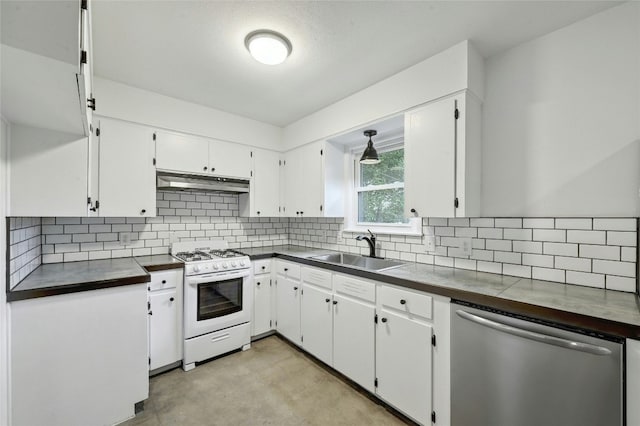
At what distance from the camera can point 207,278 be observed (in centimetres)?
256

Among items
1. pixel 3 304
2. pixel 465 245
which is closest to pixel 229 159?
pixel 3 304

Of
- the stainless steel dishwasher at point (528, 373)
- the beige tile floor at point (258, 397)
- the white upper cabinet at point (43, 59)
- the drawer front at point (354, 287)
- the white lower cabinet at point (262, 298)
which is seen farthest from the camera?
the white lower cabinet at point (262, 298)

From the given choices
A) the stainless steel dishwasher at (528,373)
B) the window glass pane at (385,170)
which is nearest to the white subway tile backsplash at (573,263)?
the stainless steel dishwasher at (528,373)

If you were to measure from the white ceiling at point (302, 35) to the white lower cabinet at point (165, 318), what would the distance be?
171 centimetres

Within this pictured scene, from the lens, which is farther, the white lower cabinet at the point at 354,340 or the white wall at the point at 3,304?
the white lower cabinet at the point at 354,340

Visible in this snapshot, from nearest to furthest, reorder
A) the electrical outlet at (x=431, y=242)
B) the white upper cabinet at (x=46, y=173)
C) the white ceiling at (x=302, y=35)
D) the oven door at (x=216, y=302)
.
Answer: the white ceiling at (x=302, y=35)
the white upper cabinet at (x=46, y=173)
the electrical outlet at (x=431, y=242)
the oven door at (x=216, y=302)

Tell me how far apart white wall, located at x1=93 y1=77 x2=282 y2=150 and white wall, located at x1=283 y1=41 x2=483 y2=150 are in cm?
79

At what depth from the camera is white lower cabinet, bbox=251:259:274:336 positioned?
9.81ft

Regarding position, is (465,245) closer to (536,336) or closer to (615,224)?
(615,224)

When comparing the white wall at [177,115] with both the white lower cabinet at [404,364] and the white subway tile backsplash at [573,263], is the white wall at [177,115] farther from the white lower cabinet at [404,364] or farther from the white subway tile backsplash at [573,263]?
the white subway tile backsplash at [573,263]

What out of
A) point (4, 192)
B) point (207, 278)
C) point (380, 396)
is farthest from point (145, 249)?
point (380, 396)

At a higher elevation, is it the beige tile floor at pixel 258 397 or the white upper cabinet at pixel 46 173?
the white upper cabinet at pixel 46 173

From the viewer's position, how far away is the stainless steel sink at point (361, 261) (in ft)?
8.41

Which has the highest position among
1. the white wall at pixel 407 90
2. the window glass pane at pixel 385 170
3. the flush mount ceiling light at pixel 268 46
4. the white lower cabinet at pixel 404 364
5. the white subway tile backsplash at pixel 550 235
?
the flush mount ceiling light at pixel 268 46
